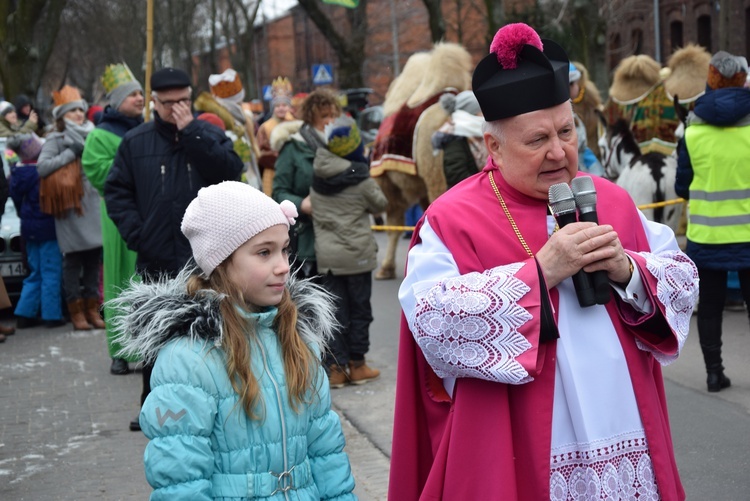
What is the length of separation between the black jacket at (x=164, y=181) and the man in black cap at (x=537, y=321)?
3333 mm

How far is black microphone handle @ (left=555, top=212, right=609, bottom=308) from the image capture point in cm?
273

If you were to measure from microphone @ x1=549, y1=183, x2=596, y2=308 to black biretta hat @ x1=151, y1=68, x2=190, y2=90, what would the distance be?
3.68m

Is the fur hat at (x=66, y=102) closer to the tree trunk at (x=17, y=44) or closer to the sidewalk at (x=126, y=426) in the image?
the sidewalk at (x=126, y=426)

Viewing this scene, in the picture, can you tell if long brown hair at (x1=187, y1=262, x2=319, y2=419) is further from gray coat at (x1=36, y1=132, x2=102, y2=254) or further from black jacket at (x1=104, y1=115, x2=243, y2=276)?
gray coat at (x1=36, y1=132, x2=102, y2=254)

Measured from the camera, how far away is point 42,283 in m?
10.4

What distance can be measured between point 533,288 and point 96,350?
7248 millimetres

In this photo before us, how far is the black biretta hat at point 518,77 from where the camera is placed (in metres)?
2.87

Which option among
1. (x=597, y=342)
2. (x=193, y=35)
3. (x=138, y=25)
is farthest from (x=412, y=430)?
(x=193, y=35)

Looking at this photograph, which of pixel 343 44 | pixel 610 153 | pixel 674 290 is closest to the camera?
pixel 674 290

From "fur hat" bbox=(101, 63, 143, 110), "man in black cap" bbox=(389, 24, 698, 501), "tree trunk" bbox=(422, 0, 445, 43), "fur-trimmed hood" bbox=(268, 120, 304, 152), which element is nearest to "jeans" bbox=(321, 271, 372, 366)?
"fur-trimmed hood" bbox=(268, 120, 304, 152)

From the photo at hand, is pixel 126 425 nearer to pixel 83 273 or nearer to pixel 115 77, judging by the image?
pixel 115 77

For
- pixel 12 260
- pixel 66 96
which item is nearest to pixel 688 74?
pixel 66 96

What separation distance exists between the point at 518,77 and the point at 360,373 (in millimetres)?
4973

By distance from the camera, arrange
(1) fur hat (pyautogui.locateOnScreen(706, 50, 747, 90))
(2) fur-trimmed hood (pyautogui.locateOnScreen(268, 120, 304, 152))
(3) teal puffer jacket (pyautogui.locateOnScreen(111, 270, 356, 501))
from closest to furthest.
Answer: (3) teal puffer jacket (pyautogui.locateOnScreen(111, 270, 356, 501)) < (1) fur hat (pyautogui.locateOnScreen(706, 50, 747, 90)) < (2) fur-trimmed hood (pyautogui.locateOnScreen(268, 120, 304, 152))
